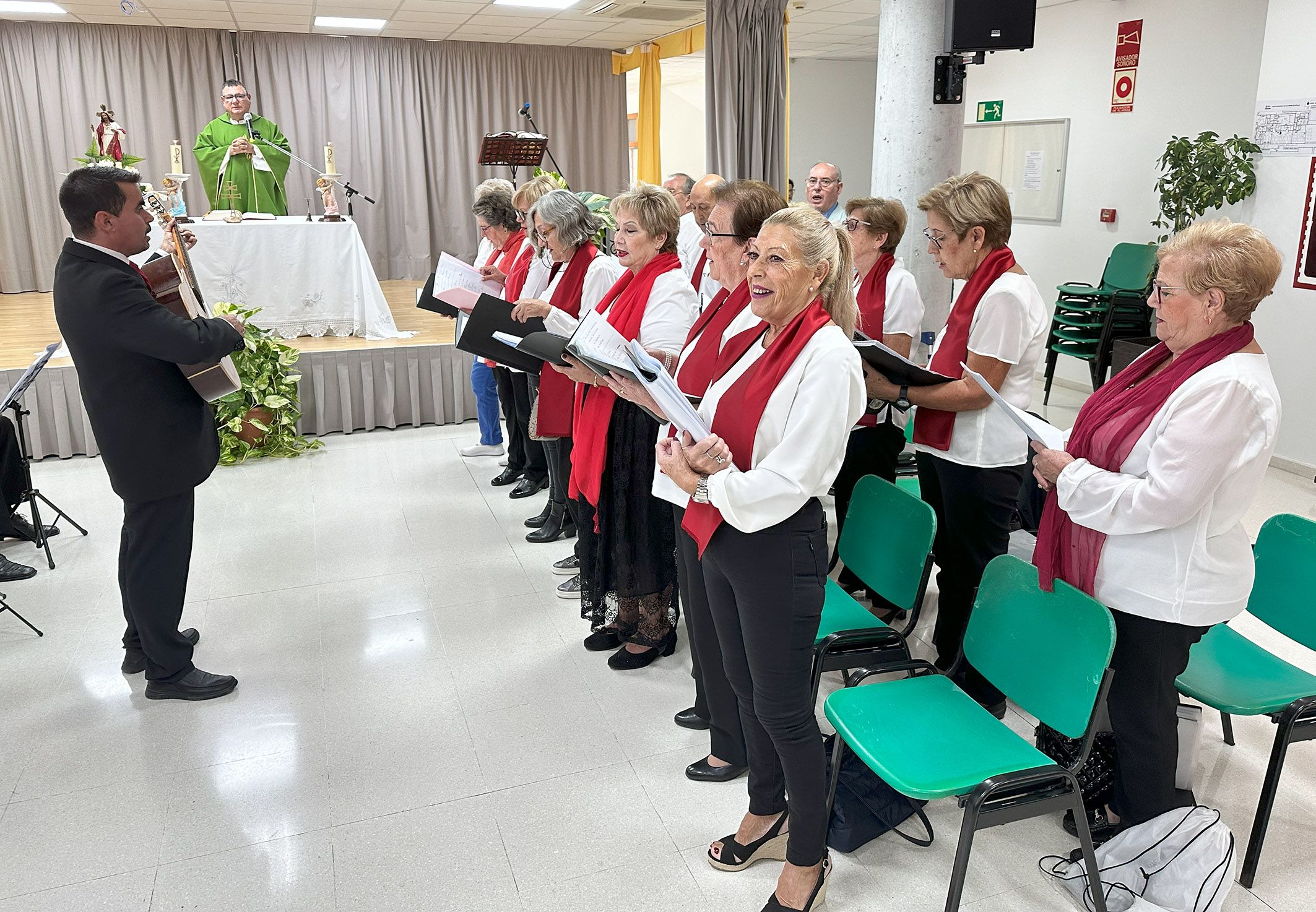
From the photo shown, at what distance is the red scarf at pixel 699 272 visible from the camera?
13.1ft

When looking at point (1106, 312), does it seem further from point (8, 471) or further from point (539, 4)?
point (8, 471)

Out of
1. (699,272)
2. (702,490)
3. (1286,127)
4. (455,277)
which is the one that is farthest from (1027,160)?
(702,490)

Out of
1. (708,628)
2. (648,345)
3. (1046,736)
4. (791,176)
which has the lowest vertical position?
(1046,736)

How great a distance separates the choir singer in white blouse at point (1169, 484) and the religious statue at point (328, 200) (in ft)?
17.8

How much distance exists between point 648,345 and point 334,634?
1.64 meters

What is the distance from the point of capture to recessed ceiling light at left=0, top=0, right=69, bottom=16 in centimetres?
760

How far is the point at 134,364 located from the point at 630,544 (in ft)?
5.13

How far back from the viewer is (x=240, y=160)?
6512 millimetres

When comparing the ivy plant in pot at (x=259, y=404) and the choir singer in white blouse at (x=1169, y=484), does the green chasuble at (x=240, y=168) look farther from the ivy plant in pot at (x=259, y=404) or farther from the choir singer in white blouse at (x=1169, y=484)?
the choir singer in white blouse at (x=1169, y=484)

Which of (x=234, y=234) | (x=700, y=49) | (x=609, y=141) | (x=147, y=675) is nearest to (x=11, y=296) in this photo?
(x=234, y=234)

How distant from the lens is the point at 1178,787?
2328mm

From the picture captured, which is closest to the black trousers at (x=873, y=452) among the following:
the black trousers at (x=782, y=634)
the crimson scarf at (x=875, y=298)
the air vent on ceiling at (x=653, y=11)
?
the crimson scarf at (x=875, y=298)

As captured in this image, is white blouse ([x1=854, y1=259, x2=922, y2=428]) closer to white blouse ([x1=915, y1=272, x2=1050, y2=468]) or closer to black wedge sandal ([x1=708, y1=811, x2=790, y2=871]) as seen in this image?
white blouse ([x1=915, y1=272, x2=1050, y2=468])

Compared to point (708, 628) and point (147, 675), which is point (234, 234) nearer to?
point (147, 675)
